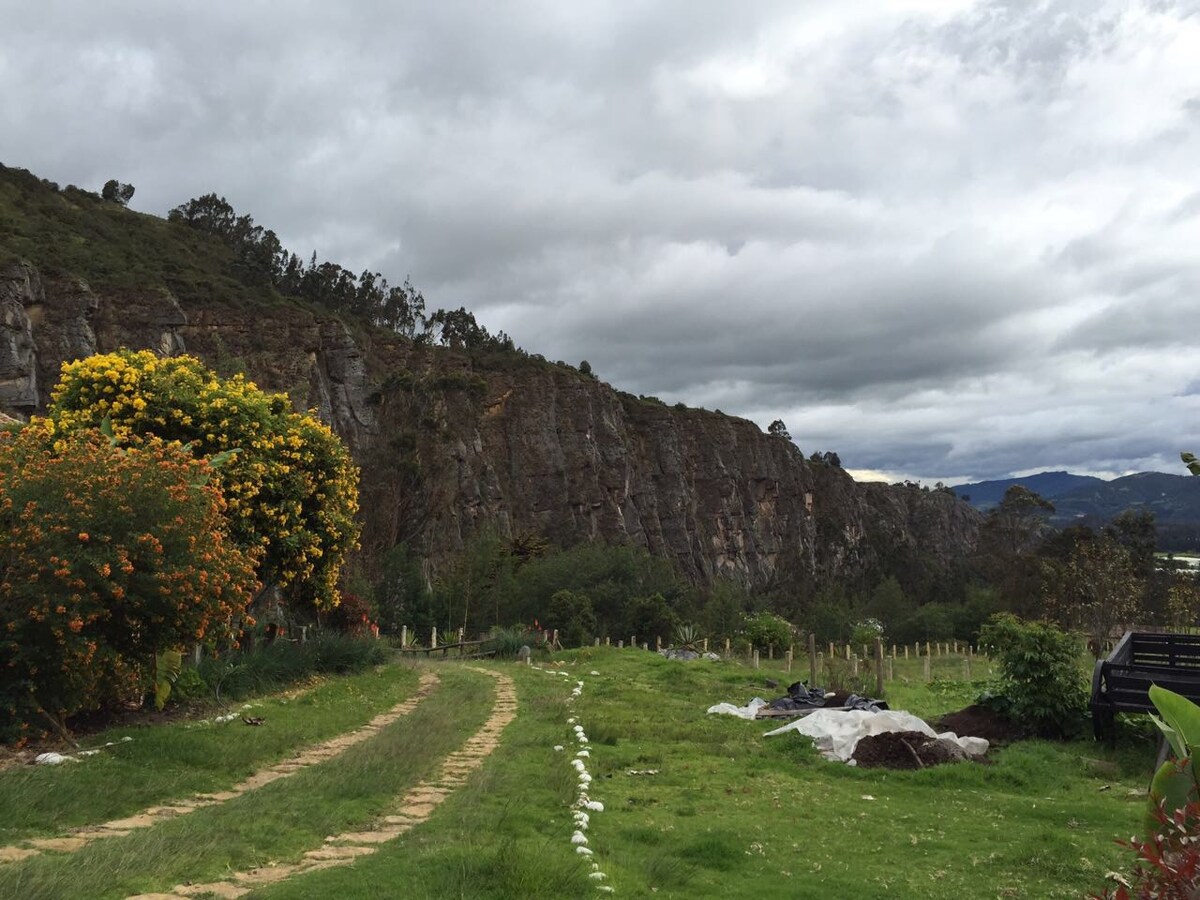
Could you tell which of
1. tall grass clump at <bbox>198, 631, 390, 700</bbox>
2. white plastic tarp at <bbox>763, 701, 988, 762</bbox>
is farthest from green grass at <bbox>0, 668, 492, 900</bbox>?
white plastic tarp at <bbox>763, 701, 988, 762</bbox>

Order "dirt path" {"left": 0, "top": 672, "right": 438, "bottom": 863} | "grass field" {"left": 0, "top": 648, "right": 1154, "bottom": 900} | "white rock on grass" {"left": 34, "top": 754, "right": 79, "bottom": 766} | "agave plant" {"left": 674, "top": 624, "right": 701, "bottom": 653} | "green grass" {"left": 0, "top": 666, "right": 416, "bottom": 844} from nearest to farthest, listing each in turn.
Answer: "grass field" {"left": 0, "top": 648, "right": 1154, "bottom": 900}, "dirt path" {"left": 0, "top": 672, "right": 438, "bottom": 863}, "green grass" {"left": 0, "top": 666, "right": 416, "bottom": 844}, "white rock on grass" {"left": 34, "top": 754, "right": 79, "bottom": 766}, "agave plant" {"left": 674, "top": 624, "right": 701, "bottom": 653}

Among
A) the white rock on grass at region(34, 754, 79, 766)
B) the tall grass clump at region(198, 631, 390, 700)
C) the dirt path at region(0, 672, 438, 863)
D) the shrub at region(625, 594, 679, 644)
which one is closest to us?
the dirt path at region(0, 672, 438, 863)

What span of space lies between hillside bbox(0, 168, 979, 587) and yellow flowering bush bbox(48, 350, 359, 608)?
6.00 metres

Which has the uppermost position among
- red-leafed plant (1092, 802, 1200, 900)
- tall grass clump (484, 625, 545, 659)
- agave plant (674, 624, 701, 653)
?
red-leafed plant (1092, 802, 1200, 900)

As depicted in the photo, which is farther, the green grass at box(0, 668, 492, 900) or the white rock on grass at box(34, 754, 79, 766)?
the white rock on grass at box(34, 754, 79, 766)

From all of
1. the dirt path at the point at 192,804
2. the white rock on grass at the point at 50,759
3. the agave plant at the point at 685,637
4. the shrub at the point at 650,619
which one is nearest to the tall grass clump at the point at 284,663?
the dirt path at the point at 192,804

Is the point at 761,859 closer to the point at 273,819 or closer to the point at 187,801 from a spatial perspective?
the point at 273,819

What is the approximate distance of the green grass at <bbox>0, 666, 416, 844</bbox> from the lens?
821cm

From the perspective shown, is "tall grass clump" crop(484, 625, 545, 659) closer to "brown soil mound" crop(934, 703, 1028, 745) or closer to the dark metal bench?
"brown soil mound" crop(934, 703, 1028, 745)

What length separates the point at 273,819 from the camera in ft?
27.7

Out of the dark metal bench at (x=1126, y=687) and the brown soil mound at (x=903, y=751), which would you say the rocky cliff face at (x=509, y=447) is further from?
the dark metal bench at (x=1126, y=687)

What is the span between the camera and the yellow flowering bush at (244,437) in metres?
17.0

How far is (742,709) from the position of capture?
18.8m

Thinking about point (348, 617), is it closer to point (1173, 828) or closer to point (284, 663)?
point (284, 663)
